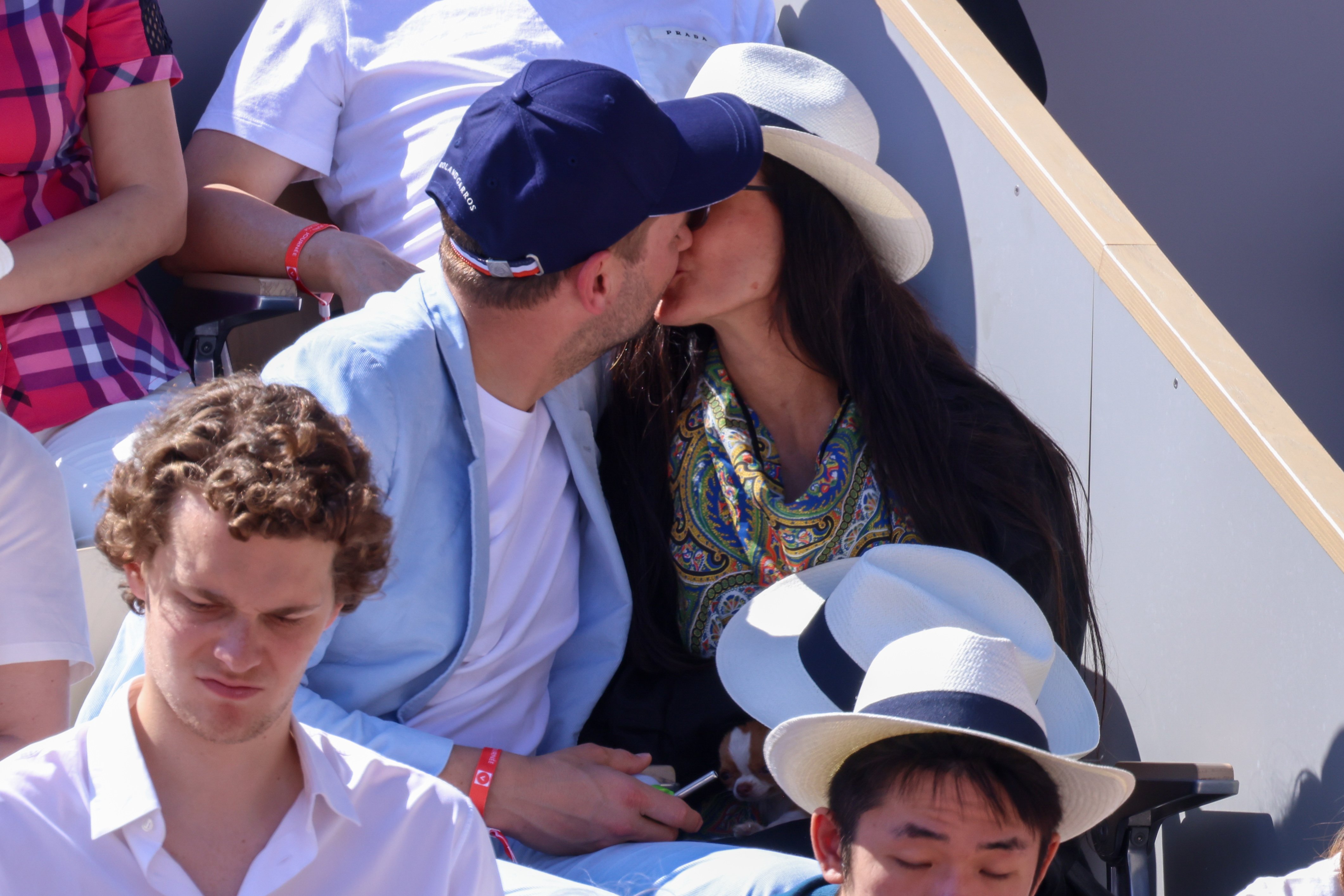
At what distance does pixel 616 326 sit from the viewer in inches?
72.3

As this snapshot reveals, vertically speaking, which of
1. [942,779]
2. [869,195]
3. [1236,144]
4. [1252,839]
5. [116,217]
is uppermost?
[869,195]

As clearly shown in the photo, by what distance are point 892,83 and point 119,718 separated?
1844 mm

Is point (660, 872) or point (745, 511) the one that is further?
point (745, 511)

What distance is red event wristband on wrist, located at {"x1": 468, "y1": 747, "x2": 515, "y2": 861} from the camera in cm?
168

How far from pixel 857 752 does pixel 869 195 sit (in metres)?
0.92

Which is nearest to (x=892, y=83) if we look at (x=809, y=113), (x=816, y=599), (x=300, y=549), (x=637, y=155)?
(x=809, y=113)

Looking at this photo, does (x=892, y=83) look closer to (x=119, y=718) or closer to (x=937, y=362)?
(x=937, y=362)

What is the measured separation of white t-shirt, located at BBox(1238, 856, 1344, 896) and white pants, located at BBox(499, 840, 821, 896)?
49 centimetres

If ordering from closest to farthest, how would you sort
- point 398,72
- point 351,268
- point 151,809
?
point 151,809
point 351,268
point 398,72

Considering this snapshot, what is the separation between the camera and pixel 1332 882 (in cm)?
144

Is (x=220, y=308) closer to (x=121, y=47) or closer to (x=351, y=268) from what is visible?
(x=351, y=268)

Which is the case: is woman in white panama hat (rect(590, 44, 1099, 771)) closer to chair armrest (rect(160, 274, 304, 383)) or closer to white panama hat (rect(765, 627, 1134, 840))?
white panama hat (rect(765, 627, 1134, 840))

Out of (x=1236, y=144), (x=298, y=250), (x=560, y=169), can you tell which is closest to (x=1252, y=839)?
(x=560, y=169)

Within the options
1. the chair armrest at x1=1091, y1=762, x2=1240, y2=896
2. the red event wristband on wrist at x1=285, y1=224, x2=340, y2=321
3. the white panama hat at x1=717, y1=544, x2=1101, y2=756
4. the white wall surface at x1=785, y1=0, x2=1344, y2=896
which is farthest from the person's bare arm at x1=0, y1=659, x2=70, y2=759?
the white wall surface at x1=785, y1=0, x2=1344, y2=896
